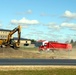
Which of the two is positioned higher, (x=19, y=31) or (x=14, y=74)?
(x=19, y=31)

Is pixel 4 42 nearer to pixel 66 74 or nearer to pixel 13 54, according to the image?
pixel 13 54

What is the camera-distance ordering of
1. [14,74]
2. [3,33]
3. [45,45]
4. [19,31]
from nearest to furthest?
[14,74] < [19,31] < [45,45] < [3,33]

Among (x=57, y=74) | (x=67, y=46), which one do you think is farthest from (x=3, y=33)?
(x=57, y=74)

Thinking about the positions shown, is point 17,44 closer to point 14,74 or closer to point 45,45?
point 45,45

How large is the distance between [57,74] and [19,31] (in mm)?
46732

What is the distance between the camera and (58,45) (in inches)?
3679

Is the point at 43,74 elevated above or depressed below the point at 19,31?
below

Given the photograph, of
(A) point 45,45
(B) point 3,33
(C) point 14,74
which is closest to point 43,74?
(C) point 14,74

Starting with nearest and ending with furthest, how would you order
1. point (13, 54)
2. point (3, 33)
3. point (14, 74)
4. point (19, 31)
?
point (14, 74) < point (13, 54) < point (19, 31) < point (3, 33)

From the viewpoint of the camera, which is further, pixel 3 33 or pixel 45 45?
pixel 3 33

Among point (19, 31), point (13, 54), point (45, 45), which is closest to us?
point (13, 54)

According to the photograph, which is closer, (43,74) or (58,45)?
(43,74)

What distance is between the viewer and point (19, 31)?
232 ft

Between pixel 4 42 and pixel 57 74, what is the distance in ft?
168
